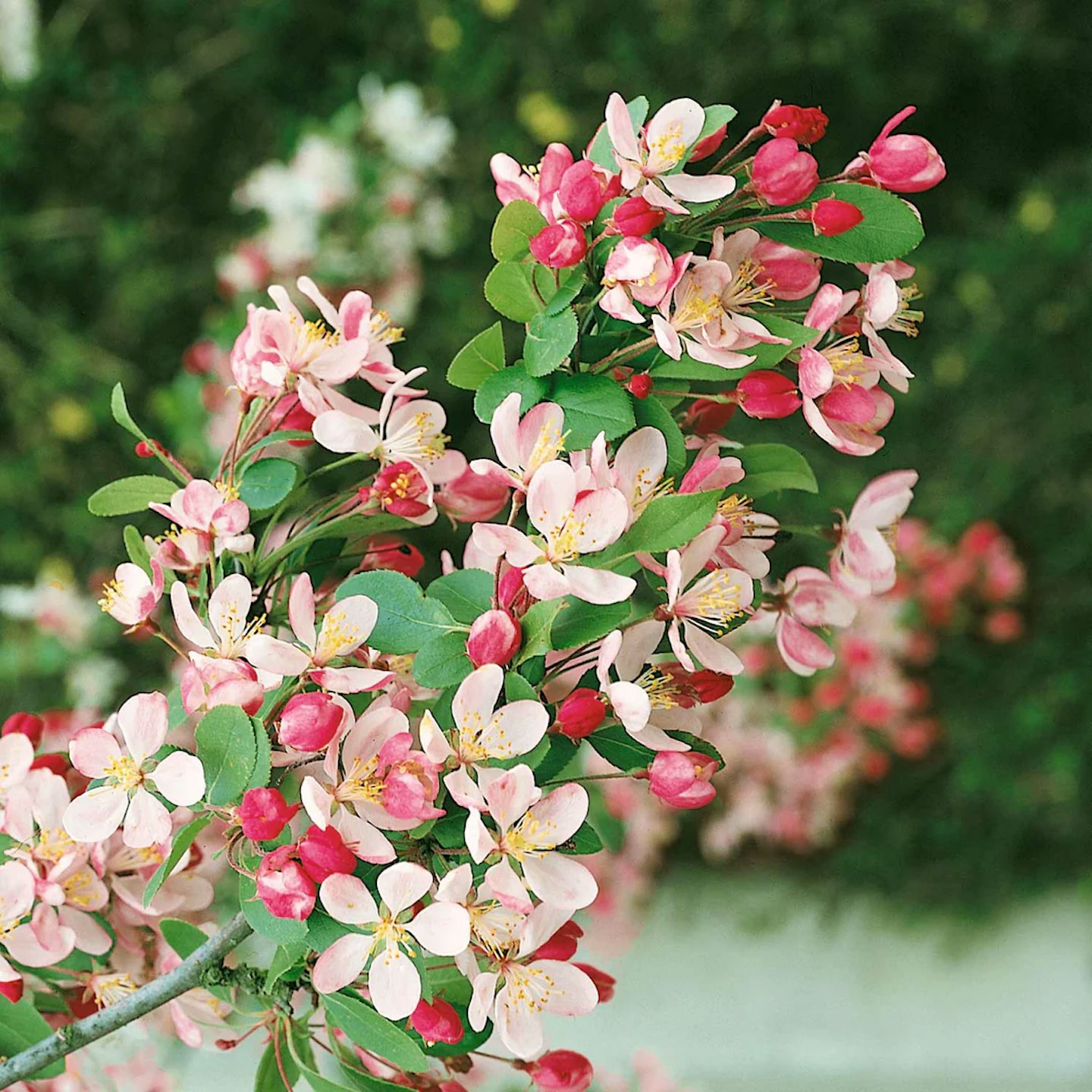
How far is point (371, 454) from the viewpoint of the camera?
0.49m

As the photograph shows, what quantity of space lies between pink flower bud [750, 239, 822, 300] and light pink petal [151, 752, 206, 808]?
10.0 inches

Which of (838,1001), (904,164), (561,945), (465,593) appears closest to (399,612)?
(465,593)

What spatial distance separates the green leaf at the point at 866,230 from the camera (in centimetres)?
44

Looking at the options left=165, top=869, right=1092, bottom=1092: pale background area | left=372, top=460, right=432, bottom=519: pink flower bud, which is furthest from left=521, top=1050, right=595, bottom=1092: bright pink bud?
left=165, top=869, right=1092, bottom=1092: pale background area

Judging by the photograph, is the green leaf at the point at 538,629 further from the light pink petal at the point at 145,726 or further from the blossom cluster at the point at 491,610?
the light pink petal at the point at 145,726

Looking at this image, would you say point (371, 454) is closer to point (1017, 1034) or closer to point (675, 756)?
point (675, 756)

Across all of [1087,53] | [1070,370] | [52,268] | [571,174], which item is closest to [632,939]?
[1070,370]

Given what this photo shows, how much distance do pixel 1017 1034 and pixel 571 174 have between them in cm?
187

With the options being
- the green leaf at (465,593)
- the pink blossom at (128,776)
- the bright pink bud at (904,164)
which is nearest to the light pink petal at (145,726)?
the pink blossom at (128,776)

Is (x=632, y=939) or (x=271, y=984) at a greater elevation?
(x=271, y=984)

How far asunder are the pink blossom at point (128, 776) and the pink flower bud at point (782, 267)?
26 centimetres

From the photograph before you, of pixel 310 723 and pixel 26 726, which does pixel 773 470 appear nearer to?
pixel 310 723

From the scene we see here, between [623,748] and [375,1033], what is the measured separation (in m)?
0.13

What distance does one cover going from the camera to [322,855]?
1.30 feet
